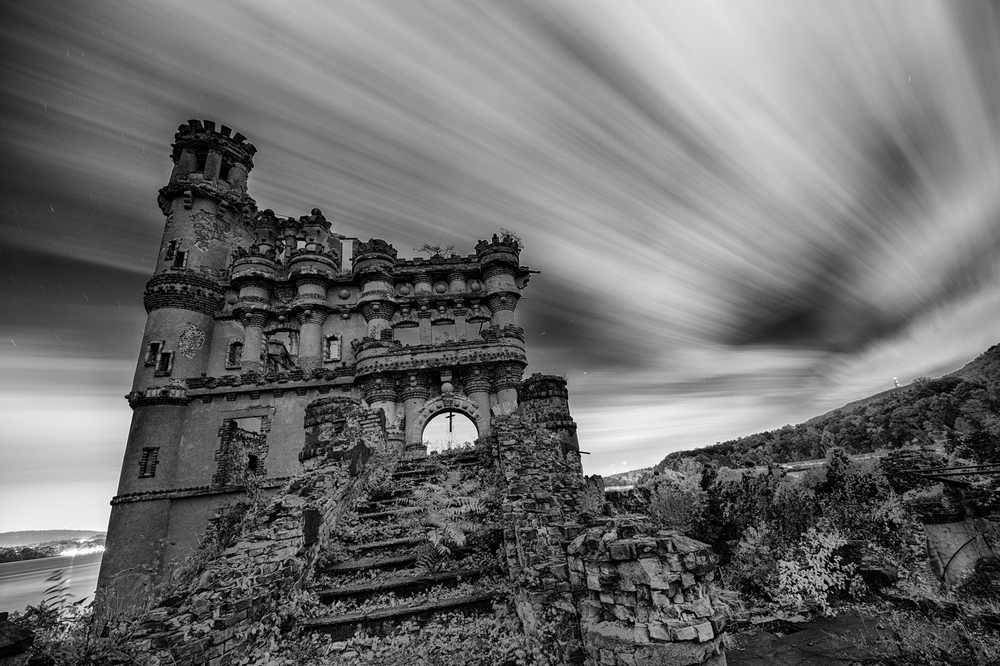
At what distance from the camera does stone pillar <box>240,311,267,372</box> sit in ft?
81.0

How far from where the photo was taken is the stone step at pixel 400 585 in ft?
21.0

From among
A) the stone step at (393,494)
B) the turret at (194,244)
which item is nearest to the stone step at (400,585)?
the stone step at (393,494)

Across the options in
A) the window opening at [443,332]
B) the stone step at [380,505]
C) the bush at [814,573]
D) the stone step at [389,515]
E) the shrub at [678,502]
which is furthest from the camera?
the window opening at [443,332]

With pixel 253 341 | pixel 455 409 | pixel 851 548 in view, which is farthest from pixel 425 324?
pixel 851 548

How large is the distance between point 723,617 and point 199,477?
24840 millimetres

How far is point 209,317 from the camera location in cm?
2486

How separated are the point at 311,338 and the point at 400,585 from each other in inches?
854

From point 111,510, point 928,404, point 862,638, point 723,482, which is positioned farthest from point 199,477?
point 928,404

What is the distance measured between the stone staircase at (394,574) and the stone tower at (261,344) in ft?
38.7

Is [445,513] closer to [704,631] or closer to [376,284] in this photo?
[704,631]

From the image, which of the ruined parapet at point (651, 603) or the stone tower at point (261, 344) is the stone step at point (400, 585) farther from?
the stone tower at point (261, 344)

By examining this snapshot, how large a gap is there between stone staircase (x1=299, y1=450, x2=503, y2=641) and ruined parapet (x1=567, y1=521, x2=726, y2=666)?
244 centimetres

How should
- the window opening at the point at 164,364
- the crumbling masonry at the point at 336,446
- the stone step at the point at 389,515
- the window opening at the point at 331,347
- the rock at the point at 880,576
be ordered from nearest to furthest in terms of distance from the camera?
the crumbling masonry at the point at 336,446 → the stone step at the point at 389,515 → the rock at the point at 880,576 → the window opening at the point at 164,364 → the window opening at the point at 331,347

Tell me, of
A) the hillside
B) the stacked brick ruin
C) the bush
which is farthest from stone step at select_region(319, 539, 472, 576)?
the hillside
